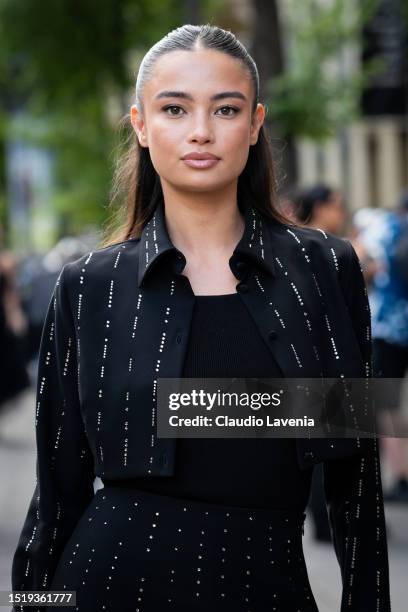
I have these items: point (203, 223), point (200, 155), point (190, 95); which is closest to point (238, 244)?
point (203, 223)

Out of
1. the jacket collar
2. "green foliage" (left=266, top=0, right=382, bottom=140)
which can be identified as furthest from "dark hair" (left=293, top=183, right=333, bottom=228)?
the jacket collar

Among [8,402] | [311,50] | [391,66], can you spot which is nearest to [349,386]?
[8,402]

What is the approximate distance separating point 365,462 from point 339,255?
0.43 meters

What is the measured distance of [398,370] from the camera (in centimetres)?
916

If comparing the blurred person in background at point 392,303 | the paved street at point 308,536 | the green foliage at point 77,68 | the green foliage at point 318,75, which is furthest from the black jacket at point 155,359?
the green foliage at point 77,68

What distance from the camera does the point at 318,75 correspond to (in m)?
14.1

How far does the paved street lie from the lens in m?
6.49

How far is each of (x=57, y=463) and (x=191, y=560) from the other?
1.32ft

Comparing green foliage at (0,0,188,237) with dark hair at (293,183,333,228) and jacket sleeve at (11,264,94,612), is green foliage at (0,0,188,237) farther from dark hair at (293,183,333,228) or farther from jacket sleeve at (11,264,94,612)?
jacket sleeve at (11,264,94,612)

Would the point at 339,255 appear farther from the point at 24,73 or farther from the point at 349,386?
the point at 24,73

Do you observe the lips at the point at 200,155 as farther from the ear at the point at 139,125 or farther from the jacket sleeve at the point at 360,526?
the jacket sleeve at the point at 360,526

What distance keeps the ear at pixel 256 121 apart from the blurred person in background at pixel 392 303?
570 cm

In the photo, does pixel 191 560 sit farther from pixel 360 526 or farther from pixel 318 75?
pixel 318 75

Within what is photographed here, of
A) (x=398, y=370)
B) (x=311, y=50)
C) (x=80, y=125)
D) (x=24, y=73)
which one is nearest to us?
(x=398, y=370)
